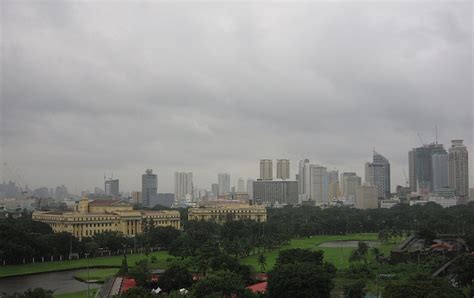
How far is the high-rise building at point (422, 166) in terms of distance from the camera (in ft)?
559

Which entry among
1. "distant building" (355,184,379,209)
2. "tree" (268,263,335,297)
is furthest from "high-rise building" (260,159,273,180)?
"tree" (268,263,335,297)

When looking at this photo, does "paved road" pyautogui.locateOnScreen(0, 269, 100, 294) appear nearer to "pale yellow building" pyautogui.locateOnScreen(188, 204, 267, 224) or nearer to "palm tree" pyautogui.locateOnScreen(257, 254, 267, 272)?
"palm tree" pyautogui.locateOnScreen(257, 254, 267, 272)

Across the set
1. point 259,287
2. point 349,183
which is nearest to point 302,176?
point 349,183

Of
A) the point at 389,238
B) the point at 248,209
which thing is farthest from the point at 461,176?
the point at 389,238

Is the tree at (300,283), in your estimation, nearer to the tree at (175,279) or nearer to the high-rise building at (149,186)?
the tree at (175,279)

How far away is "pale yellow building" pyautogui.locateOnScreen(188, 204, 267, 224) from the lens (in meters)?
79.1

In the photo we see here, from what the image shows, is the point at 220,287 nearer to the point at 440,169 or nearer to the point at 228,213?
the point at 228,213

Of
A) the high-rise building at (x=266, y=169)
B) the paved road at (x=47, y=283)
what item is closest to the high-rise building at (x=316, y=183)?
the high-rise building at (x=266, y=169)

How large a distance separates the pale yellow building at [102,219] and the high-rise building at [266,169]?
91.4 metres

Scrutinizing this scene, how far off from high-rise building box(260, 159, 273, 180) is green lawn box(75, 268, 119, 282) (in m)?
122

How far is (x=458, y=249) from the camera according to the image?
40188 millimetres

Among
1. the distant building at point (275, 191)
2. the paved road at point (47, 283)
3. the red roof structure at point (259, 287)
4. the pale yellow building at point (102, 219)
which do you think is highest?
the distant building at point (275, 191)

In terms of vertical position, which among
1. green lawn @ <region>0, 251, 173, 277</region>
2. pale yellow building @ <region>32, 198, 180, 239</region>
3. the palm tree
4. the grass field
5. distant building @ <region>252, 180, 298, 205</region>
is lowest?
green lawn @ <region>0, 251, 173, 277</region>

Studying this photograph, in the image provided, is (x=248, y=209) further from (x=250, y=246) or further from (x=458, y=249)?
(x=458, y=249)
